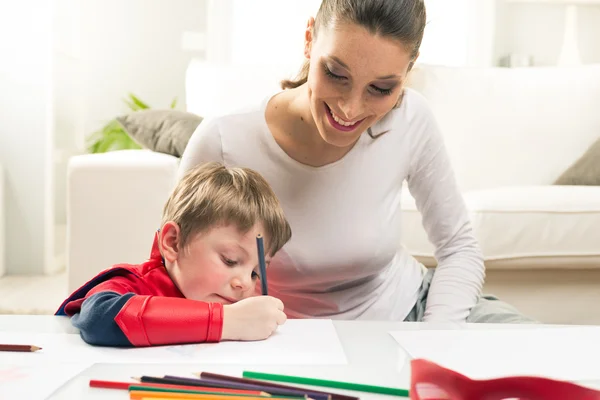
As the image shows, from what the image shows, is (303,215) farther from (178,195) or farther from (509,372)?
(509,372)

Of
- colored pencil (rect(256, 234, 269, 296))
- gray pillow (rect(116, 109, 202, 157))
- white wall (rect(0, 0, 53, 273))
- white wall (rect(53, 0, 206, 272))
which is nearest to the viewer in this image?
colored pencil (rect(256, 234, 269, 296))

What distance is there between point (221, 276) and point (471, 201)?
1.38m

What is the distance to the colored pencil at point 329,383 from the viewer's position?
62cm

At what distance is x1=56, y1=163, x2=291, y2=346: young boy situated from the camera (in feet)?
2.62

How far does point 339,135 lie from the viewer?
1196 millimetres

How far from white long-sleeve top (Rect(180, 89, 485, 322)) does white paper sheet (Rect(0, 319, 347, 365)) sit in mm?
478

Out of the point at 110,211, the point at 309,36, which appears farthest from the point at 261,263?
the point at 110,211

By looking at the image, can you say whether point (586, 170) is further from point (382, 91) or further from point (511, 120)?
point (382, 91)

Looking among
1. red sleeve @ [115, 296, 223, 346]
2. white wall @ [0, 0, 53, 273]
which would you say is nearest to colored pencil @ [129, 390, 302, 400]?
red sleeve @ [115, 296, 223, 346]

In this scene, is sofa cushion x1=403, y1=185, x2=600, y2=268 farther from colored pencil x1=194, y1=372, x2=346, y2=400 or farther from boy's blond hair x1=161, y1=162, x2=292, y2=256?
colored pencil x1=194, y1=372, x2=346, y2=400

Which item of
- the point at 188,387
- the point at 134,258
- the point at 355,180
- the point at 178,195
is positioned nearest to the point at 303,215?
the point at 355,180

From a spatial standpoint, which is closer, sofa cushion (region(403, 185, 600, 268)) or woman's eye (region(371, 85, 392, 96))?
woman's eye (region(371, 85, 392, 96))

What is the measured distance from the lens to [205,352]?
0.76 m

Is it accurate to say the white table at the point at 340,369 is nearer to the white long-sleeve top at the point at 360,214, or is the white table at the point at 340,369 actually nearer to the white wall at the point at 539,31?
the white long-sleeve top at the point at 360,214
